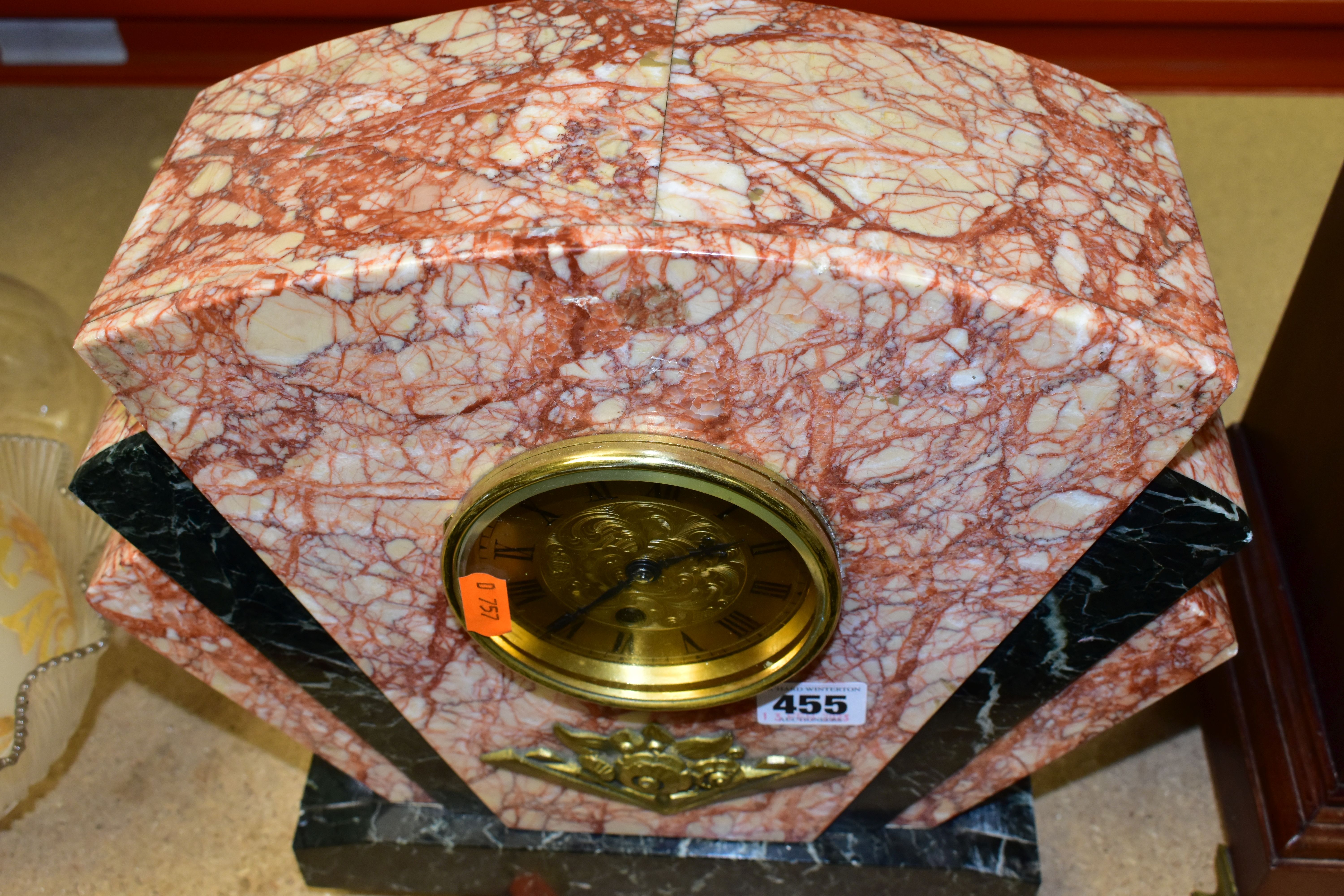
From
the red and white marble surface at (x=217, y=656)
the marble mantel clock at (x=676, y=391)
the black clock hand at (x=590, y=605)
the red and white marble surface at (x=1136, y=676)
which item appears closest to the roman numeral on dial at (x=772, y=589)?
the marble mantel clock at (x=676, y=391)

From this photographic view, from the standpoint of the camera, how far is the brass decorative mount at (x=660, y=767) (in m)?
1.80

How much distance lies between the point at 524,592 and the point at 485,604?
0.23 feet

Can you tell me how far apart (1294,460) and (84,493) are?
1936 millimetres

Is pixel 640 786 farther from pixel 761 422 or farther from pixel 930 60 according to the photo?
pixel 930 60

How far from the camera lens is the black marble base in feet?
6.59

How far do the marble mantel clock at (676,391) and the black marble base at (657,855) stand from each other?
271mm

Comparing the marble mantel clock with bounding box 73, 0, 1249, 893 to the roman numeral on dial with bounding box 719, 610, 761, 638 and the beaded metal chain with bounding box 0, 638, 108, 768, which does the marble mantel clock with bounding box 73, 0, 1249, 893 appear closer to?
the roman numeral on dial with bounding box 719, 610, 761, 638

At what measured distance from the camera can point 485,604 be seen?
4.99ft

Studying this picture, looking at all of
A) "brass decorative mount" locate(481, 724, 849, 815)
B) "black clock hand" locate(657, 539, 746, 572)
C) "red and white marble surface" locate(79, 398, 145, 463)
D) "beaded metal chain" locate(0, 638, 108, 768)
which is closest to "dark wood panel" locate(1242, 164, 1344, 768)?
"brass decorative mount" locate(481, 724, 849, 815)

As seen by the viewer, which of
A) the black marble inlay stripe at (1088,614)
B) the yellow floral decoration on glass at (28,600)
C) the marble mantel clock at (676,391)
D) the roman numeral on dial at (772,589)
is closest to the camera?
the marble mantel clock at (676,391)

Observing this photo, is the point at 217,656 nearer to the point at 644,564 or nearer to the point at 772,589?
the point at 644,564

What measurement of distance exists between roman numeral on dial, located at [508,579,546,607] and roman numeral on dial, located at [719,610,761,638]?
9.5 inches

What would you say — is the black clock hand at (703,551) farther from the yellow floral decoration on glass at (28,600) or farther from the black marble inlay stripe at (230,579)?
the yellow floral decoration on glass at (28,600)

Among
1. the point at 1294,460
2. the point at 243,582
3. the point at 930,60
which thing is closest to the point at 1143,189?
the point at 930,60
